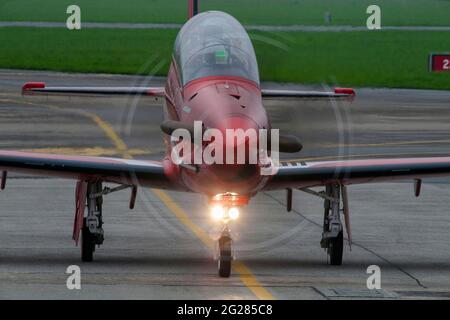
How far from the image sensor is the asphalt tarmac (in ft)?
54.2

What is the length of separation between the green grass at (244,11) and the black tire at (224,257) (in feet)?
292

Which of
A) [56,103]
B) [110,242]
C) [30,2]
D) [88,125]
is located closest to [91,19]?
[30,2]

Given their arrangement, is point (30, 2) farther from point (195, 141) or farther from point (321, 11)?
point (195, 141)

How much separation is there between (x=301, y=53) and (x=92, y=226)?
4252cm

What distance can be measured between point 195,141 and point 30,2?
134m

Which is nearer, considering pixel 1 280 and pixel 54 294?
pixel 54 294

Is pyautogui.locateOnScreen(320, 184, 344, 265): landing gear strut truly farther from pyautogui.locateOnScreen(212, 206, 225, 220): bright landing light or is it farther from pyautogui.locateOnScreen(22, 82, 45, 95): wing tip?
pyautogui.locateOnScreen(22, 82, 45, 95): wing tip

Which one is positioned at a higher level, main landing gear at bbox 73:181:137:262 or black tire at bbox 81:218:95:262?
main landing gear at bbox 73:181:137:262

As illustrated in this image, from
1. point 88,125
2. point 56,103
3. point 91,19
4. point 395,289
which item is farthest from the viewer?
point 91,19

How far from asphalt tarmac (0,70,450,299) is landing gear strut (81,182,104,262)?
20cm

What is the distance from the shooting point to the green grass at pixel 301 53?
60.6 metres

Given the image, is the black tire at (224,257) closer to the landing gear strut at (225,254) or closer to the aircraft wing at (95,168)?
the landing gear strut at (225,254)

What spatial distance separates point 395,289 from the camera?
54.6 feet

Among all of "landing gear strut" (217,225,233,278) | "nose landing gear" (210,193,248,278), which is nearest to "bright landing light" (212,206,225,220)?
"nose landing gear" (210,193,248,278)
